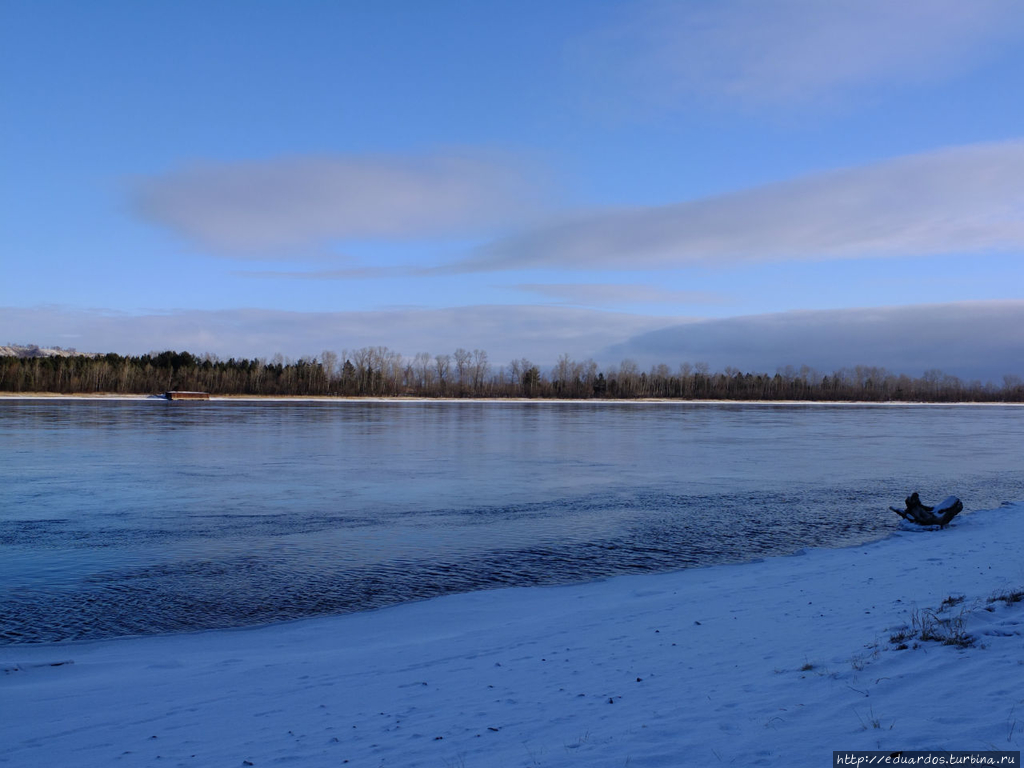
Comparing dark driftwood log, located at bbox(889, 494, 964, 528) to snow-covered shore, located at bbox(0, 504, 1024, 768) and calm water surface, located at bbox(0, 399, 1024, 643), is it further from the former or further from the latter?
snow-covered shore, located at bbox(0, 504, 1024, 768)

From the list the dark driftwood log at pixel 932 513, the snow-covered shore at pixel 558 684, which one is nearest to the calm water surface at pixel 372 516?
the dark driftwood log at pixel 932 513

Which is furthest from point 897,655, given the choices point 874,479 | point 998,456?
point 998,456

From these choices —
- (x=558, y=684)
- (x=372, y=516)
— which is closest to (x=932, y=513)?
(x=372, y=516)

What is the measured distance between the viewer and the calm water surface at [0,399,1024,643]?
1022 cm

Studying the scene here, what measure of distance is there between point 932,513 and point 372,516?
468 inches

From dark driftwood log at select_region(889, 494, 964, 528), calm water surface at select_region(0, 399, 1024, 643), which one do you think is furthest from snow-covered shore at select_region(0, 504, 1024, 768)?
dark driftwood log at select_region(889, 494, 964, 528)

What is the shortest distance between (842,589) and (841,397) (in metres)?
181

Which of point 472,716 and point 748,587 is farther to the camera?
point 748,587

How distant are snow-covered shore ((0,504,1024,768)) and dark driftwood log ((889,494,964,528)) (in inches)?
215

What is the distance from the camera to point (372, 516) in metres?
15.8

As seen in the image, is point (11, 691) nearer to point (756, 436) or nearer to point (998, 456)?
point (998, 456)

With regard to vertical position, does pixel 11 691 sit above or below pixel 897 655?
below

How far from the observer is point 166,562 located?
38.4 feet

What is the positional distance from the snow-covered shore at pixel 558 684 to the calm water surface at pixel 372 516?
160 cm
